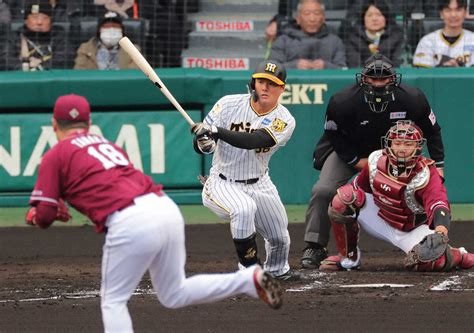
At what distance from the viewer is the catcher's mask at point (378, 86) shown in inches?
348

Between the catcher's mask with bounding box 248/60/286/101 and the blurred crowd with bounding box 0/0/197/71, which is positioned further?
the blurred crowd with bounding box 0/0/197/71

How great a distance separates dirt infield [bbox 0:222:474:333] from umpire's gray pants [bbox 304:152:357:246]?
1.15ft

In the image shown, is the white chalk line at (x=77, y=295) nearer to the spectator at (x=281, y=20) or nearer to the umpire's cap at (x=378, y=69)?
the umpire's cap at (x=378, y=69)

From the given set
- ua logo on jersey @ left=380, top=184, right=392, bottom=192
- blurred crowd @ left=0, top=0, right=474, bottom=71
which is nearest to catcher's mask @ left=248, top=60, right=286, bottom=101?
ua logo on jersey @ left=380, top=184, right=392, bottom=192

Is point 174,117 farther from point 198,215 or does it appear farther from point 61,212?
point 61,212

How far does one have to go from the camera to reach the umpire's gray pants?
366 inches

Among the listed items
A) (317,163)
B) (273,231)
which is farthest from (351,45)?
(273,231)

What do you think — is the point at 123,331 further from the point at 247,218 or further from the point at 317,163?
the point at 317,163

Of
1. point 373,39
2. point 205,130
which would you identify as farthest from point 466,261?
point 373,39

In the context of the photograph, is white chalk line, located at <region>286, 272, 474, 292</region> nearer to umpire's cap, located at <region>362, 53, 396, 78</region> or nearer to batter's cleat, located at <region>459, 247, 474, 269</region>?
batter's cleat, located at <region>459, 247, 474, 269</region>

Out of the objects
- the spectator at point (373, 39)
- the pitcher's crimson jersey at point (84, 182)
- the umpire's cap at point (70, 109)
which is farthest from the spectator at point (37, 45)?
the pitcher's crimson jersey at point (84, 182)

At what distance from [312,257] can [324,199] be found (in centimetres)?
48

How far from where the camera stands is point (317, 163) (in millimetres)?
9727

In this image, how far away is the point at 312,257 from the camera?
925 cm
